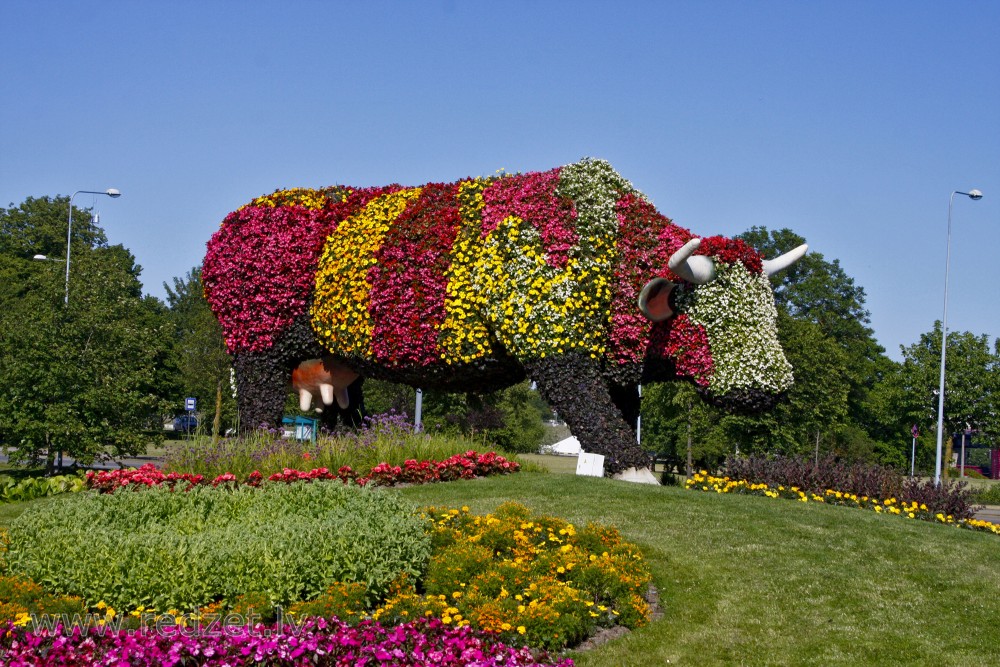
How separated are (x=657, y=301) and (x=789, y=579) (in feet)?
17.4

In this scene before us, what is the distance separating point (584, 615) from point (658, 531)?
108 inches

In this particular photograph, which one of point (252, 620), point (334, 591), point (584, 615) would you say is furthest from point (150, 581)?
point (584, 615)

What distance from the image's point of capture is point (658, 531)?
31.1 ft

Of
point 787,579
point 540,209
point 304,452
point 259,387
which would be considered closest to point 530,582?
point 787,579

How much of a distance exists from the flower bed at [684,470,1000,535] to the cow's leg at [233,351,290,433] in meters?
6.61

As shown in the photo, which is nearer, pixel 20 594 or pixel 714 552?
pixel 20 594

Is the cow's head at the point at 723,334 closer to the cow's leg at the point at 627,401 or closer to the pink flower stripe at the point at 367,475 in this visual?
the cow's leg at the point at 627,401

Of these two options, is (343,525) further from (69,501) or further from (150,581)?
(69,501)

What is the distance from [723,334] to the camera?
12.8 metres

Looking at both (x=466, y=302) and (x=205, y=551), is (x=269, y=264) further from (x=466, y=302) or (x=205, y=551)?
(x=205, y=551)

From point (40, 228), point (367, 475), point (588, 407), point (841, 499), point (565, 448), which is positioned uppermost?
point (40, 228)

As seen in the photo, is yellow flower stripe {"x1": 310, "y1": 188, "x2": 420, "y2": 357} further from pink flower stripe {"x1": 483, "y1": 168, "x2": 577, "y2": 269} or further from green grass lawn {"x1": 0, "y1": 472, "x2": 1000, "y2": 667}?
green grass lawn {"x1": 0, "y1": 472, "x2": 1000, "y2": 667}

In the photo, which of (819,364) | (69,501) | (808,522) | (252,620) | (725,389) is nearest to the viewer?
(252,620)

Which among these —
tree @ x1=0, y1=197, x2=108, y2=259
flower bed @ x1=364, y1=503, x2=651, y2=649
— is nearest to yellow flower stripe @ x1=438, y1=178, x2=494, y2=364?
flower bed @ x1=364, y1=503, x2=651, y2=649
